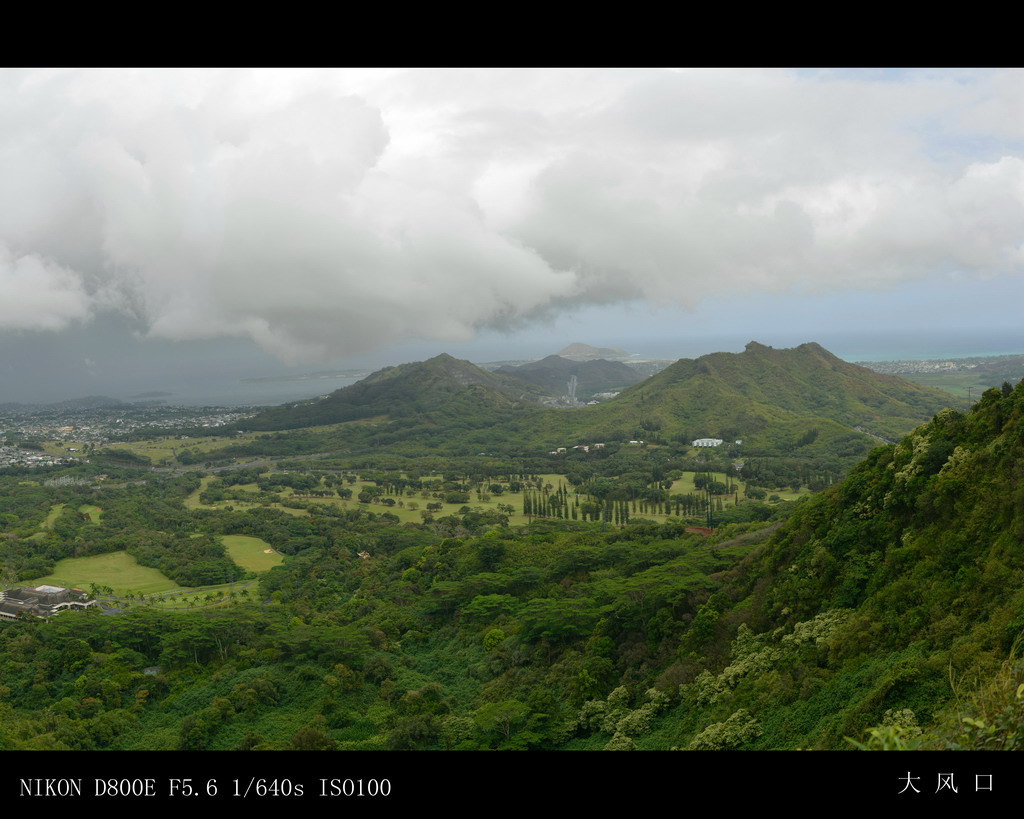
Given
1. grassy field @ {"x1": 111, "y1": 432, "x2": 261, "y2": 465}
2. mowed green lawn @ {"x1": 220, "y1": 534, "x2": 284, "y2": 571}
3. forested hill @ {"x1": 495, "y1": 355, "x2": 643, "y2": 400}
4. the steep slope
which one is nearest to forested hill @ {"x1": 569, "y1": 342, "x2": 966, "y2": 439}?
the steep slope

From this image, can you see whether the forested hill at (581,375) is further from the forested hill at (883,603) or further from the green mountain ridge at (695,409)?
the forested hill at (883,603)

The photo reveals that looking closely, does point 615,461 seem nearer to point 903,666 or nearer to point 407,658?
point 407,658

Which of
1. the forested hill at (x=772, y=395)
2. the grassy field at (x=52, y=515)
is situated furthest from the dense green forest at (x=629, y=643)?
the forested hill at (x=772, y=395)

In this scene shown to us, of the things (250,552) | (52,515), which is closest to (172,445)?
(52,515)

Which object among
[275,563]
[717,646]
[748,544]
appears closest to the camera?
[717,646]

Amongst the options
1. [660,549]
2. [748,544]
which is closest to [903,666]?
[748,544]

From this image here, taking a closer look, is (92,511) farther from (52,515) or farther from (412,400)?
(412,400)

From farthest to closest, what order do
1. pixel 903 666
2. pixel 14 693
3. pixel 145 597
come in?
1. pixel 145 597
2. pixel 14 693
3. pixel 903 666
